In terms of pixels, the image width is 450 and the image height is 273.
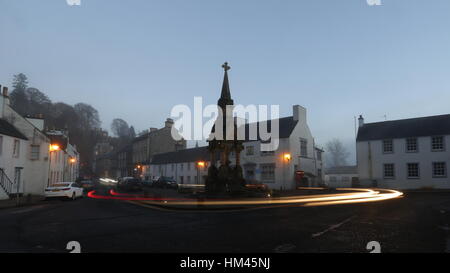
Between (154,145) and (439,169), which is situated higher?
(154,145)

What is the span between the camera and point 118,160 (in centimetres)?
9262

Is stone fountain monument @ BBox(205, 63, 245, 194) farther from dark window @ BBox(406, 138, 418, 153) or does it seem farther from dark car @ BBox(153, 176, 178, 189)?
dark window @ BBox(406, 138, 418, 153)

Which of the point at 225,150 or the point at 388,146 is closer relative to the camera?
the point at 225,150

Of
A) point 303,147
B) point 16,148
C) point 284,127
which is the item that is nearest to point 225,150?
point 16,148

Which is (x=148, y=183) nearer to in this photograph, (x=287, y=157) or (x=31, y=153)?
(x=31, y=153)

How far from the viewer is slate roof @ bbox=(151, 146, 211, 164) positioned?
5333cm

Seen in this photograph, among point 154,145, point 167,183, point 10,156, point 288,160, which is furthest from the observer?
point 154,145

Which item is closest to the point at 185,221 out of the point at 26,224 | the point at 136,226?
the point at 136,226

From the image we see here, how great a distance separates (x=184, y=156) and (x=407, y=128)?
39.5m

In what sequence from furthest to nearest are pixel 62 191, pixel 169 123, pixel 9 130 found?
pixel 169 123 → pixel 9 130 → pixel 62 191

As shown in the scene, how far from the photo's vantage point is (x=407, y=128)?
128 feet

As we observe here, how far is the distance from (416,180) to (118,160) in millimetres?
81700

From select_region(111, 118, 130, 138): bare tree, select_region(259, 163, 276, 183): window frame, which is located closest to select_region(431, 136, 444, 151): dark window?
select_region(259, 163, 276, 183): window frame
